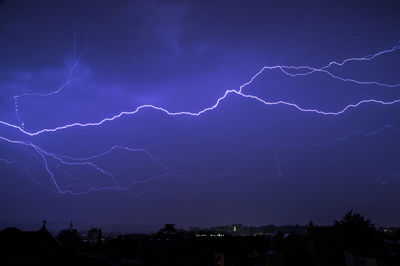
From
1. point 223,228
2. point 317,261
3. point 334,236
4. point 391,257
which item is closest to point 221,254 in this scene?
point 317,261

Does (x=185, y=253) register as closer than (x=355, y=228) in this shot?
Yes

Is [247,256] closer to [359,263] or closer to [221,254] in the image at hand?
[221,254]

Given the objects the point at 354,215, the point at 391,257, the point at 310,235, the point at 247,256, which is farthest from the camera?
the point at 354,215

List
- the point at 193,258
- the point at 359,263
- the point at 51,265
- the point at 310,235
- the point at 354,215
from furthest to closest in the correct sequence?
the point at 354,215 < the point at 310,235 < the point at 193,258 < the point at 359,263 < the point at 51,265

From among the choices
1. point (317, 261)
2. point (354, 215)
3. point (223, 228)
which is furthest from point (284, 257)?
point (223, 228)

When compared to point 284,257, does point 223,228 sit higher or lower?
lower

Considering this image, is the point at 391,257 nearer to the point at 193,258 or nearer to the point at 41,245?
the point at 193,258

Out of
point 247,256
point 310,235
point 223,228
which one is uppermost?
point 310,235

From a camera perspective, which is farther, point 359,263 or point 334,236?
point 334,236

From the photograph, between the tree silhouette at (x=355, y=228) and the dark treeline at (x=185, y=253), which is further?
the tree silhouette at (x=355, y=228)

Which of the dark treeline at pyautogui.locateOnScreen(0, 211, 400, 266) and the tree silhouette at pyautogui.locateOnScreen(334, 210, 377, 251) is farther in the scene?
the tree silhouette at pyautogui.locateOnScreen(334, 210, 377, 251)
